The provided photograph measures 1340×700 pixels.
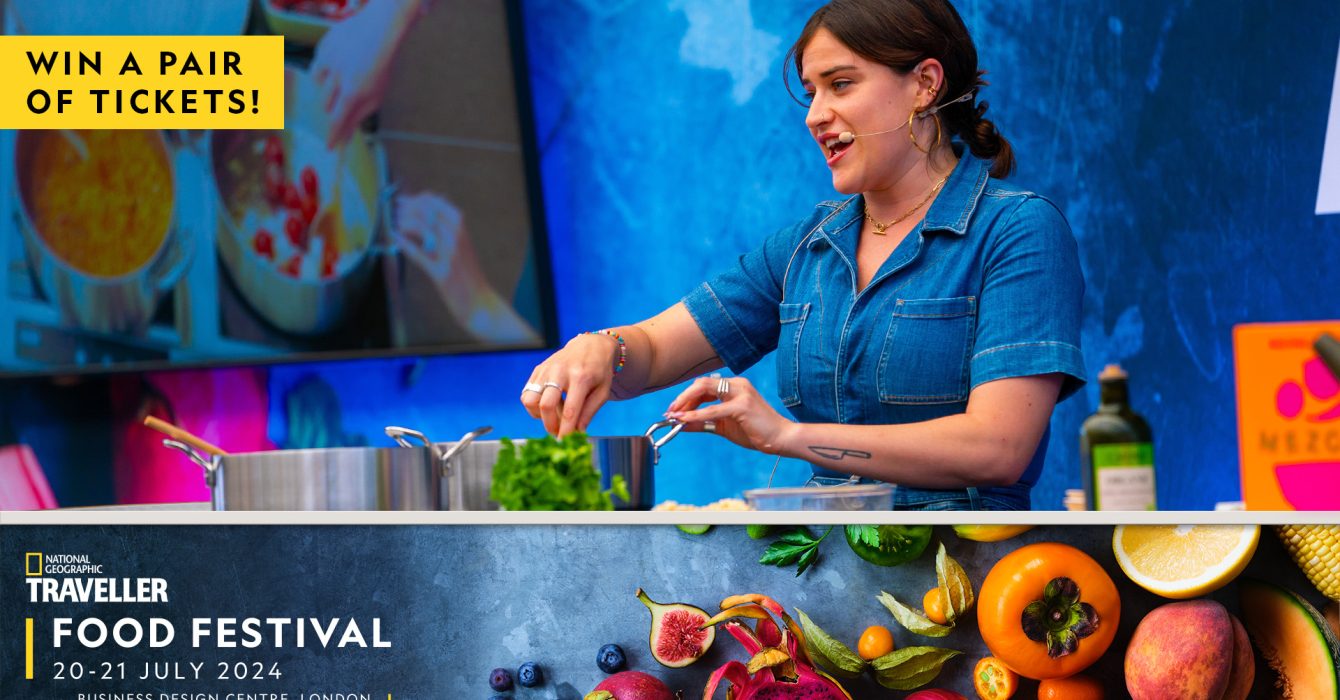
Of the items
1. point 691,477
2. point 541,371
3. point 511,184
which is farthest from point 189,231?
point 541,371

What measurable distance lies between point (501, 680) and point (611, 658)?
95mm

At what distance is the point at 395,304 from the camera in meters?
3.15

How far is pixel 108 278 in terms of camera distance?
3211 millimetres

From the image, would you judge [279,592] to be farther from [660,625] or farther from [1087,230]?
[1087,230]

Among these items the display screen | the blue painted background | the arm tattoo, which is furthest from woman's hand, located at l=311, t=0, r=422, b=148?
the arm tattoo

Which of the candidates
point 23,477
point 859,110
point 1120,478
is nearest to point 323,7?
point 23,477

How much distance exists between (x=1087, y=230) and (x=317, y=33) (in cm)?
171

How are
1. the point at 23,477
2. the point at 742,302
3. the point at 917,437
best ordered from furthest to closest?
the point at 23,477 < the point at 742,302 < the point at 917,437

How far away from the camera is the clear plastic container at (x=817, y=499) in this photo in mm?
1289

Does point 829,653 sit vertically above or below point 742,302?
below

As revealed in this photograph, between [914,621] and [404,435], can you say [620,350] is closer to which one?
[404,435]

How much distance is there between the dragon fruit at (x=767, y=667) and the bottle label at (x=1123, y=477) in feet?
2.37

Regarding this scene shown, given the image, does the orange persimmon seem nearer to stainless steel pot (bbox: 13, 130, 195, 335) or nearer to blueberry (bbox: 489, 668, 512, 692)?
blueberry (bbox: 489, 668, 512, 692)

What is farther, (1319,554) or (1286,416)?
(1286,416)
